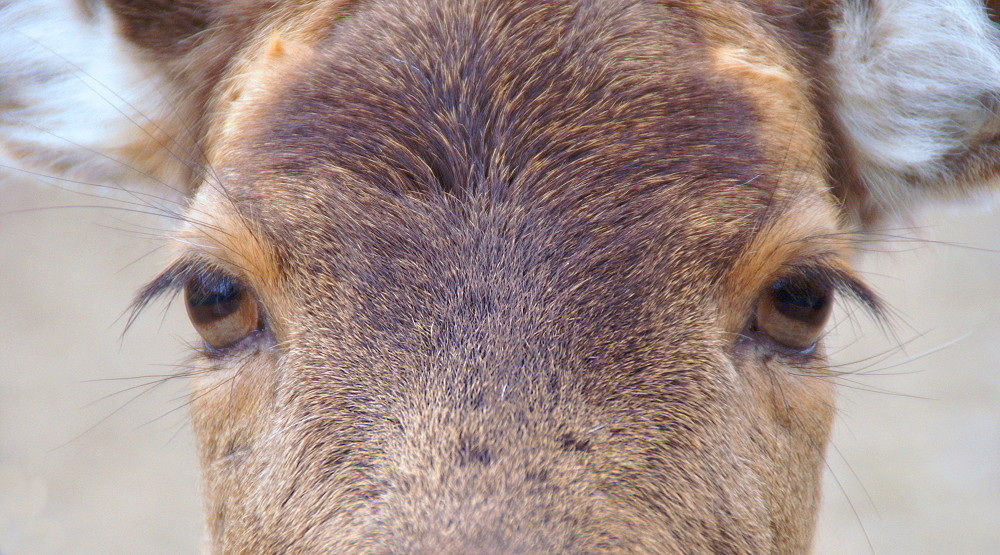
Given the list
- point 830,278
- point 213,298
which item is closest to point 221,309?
point 213,298

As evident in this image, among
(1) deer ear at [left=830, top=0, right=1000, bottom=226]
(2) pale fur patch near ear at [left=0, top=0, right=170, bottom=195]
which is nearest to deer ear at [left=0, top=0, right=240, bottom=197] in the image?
(2) pale fur patch near ear at [left=0, top=0, right=170, bottom=195]

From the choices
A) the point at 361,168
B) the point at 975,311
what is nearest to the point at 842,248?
the point at 361,168

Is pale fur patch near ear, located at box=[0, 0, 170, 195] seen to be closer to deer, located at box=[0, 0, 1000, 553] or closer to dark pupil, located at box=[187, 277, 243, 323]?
deer, located at box=[0, 0, 1000, 553]

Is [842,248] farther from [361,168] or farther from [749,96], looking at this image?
[361,168]

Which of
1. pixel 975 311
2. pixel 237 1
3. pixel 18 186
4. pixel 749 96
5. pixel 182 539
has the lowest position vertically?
pixel 975 311

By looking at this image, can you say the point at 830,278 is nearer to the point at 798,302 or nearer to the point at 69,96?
the point at 798,302

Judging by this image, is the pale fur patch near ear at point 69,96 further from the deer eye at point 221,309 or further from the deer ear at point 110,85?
the deer eye at point 221,309

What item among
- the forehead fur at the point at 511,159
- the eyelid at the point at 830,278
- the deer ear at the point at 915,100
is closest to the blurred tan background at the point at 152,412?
the deer ear at the point at 915,100

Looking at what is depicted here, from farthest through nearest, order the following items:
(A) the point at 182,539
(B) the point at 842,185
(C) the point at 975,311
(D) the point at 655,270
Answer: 1. (C) the point at 975,311
2. (A) the point at 182,539
3. (B) the point at 842,185
4. (D) the point at 655,270
